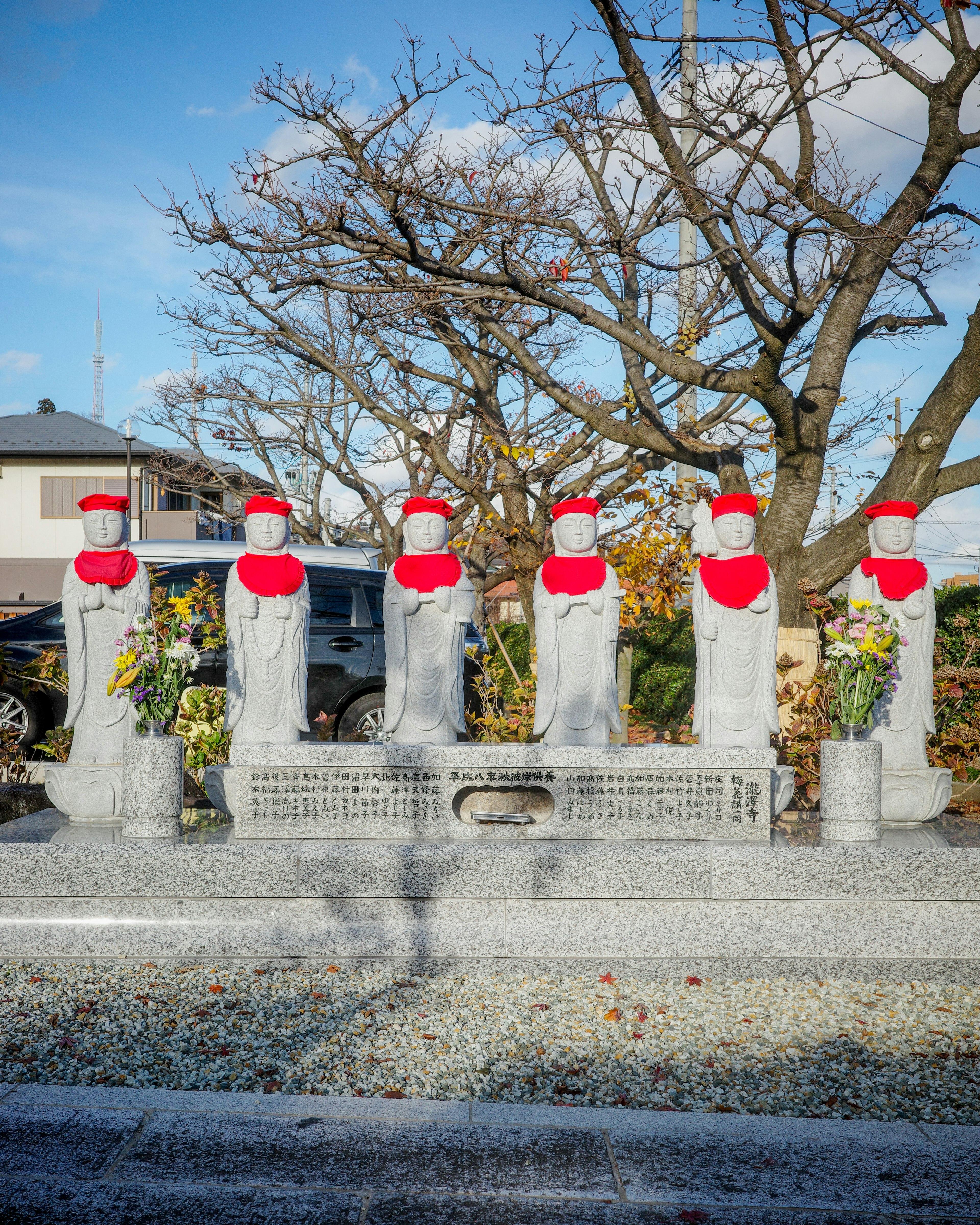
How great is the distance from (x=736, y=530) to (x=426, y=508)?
5.74 ft

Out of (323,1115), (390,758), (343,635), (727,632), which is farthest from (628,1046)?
(343,635)

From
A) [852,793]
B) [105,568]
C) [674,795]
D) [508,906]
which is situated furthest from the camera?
[105,568]

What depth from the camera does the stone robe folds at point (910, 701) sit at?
5457 mm

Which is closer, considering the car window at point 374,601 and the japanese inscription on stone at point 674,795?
the japanese inscription on stone at point 674,795

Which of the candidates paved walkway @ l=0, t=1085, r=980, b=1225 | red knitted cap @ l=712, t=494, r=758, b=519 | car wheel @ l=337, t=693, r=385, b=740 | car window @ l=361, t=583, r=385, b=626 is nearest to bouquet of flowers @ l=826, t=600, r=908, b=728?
red knitted cap @ l=712, t=494, r=758, b=519

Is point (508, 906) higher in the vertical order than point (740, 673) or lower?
lower

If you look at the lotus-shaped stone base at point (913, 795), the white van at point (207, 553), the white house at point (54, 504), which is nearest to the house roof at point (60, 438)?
the white house at point (54, 504)

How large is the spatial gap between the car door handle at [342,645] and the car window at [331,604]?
0.51 ft

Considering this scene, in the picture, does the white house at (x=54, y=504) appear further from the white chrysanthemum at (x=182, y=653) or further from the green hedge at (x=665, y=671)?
the white chrysanthemum at (x=182, y=653)

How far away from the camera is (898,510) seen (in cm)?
545

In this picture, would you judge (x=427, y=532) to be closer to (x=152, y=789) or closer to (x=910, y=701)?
(x=152, y=789)

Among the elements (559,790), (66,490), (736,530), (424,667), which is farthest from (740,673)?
(66,490)

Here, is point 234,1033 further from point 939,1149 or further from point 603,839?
point 939,1149

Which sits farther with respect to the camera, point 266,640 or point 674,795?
point 266,640
